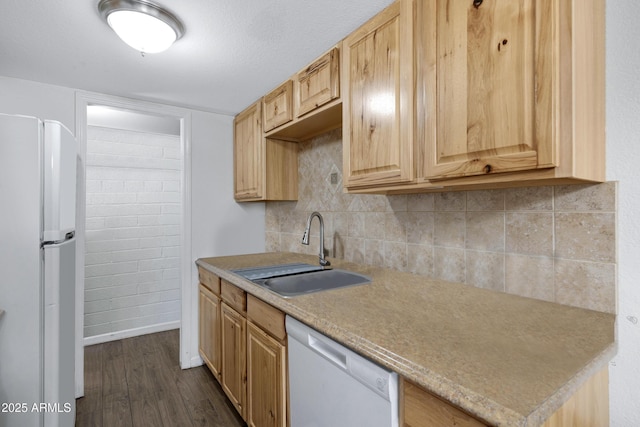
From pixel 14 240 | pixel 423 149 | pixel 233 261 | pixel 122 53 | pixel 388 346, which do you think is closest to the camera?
pixel 388 346

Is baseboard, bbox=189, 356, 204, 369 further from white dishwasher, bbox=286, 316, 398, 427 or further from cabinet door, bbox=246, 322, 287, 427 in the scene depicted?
white dishwasher, bbox=286, 316, 398, 427

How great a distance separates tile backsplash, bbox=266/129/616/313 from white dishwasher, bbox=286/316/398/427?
74 centimetres

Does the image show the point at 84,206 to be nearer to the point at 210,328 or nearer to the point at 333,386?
the point at 210,328

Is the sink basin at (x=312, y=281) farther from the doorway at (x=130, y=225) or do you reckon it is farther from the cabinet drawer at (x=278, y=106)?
the doorway at (x=130, y=225)

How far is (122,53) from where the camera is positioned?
172 centimetres

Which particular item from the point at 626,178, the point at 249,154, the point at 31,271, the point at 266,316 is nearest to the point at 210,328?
the point at 266,316

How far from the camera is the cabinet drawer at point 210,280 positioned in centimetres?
216

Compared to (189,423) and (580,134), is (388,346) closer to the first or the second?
(580,134)

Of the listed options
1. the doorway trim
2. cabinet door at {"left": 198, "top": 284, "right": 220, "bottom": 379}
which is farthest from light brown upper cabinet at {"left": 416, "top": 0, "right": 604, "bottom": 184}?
the doorway trim

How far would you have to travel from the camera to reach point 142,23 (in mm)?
1366

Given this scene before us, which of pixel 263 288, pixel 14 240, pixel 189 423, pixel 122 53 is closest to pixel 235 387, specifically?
pixel 189 423

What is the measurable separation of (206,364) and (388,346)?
7.37ft

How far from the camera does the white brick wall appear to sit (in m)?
3.07

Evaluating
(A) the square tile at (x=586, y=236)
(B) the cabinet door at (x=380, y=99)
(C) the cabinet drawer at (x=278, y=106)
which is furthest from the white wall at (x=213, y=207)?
(A) the square tile at (x=586, y=236)
